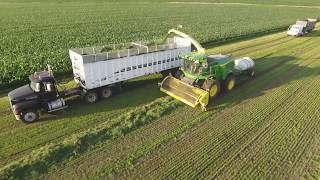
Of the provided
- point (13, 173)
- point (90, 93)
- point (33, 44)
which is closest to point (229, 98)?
point (90, 93)

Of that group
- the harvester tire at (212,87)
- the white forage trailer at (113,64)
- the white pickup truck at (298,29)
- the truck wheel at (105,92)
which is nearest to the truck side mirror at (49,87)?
the white forage trailer at (113,64)

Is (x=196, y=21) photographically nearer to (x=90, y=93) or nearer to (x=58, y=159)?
(x=90, y=93)

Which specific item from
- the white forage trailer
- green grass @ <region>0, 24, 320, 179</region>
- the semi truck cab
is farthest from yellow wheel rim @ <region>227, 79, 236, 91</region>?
the semi truck cab

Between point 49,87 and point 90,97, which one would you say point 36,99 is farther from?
point 90,97

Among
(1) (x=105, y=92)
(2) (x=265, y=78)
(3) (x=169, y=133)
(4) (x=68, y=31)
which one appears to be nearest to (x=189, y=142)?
(3) (x=169, y=133)

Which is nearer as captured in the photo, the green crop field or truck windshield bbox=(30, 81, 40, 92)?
the green crop field

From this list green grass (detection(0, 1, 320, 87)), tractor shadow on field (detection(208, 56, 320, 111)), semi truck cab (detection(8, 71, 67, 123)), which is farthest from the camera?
green grass (detection(0, 1, 320, 87))

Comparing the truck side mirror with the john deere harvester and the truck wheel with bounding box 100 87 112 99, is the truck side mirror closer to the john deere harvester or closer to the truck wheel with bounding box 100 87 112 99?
the truck wheel with bounding box 100 87 112 99
